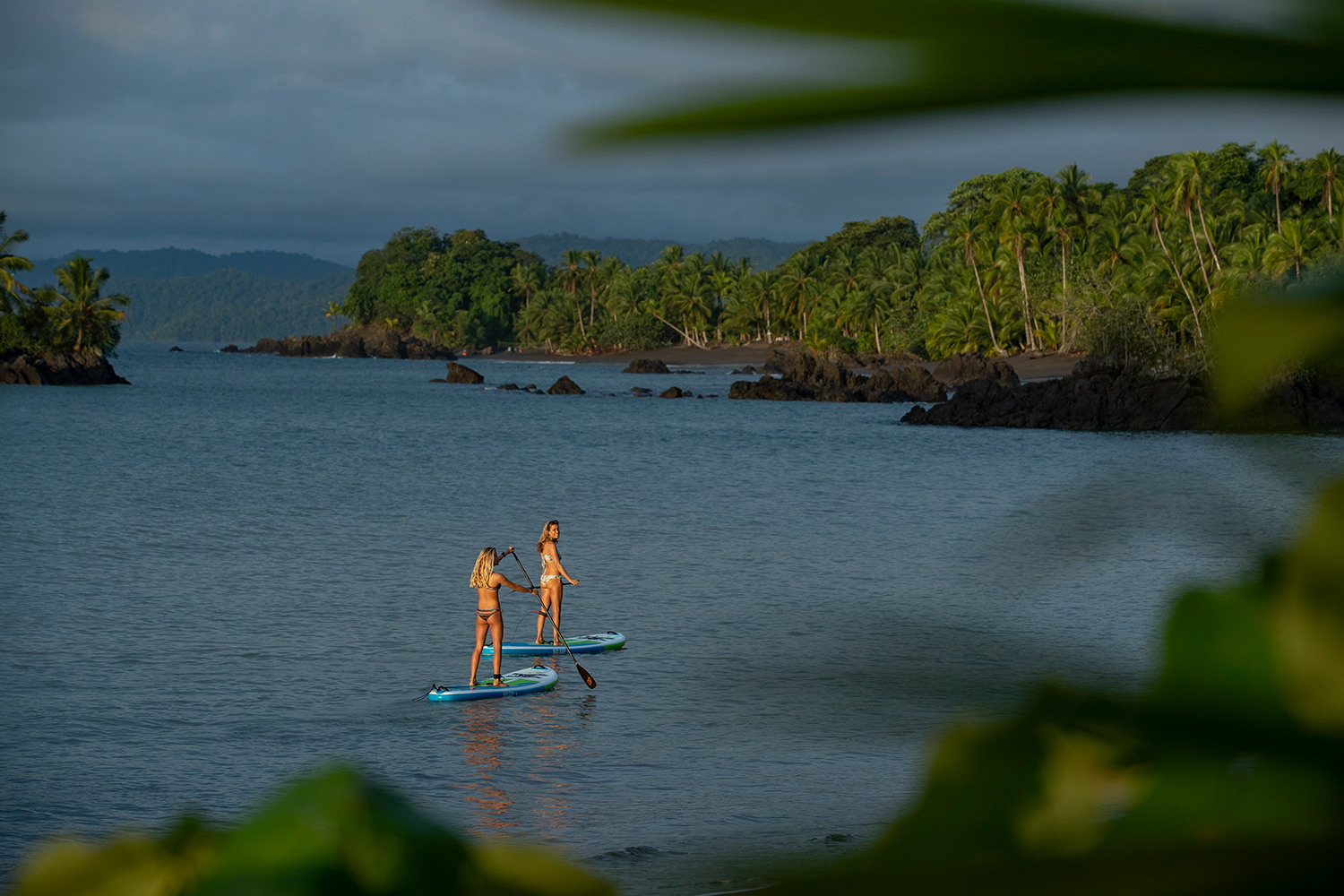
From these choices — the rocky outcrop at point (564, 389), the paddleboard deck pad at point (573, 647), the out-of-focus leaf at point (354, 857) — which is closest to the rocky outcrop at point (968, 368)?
the rocky outcrop at point (564, 389)

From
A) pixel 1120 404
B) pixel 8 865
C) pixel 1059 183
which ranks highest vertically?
pixel 1059 183

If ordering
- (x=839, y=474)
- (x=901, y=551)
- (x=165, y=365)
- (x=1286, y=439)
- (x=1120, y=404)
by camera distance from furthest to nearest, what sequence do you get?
(x=165, y=365)
(x=1120, y=404)
(x=839, y=474)
(x=901, y=551)
(x=1286, y=439)

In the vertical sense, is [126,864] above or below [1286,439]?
below

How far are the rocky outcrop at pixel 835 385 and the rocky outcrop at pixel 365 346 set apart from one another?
94755 millimetres

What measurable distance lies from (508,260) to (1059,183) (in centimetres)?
9897

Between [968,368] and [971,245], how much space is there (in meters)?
11.3

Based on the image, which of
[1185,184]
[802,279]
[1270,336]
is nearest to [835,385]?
[1185,184]

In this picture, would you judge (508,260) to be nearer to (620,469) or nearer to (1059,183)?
(1059,183)

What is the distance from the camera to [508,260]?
16938cm

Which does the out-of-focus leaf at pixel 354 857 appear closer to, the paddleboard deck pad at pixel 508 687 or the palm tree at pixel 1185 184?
the paddleboard deck pad at pixel 508 687

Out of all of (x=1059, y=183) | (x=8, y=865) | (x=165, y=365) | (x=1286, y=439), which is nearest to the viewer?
(x=1286, y=439)

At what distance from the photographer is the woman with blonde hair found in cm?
1831

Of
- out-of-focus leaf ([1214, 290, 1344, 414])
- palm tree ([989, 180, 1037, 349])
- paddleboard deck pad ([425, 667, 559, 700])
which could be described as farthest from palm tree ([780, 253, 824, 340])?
out-of-focus leaf ([1214, 290, 1344, 414])

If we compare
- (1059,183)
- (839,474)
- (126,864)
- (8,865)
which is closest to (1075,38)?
(126,864)
